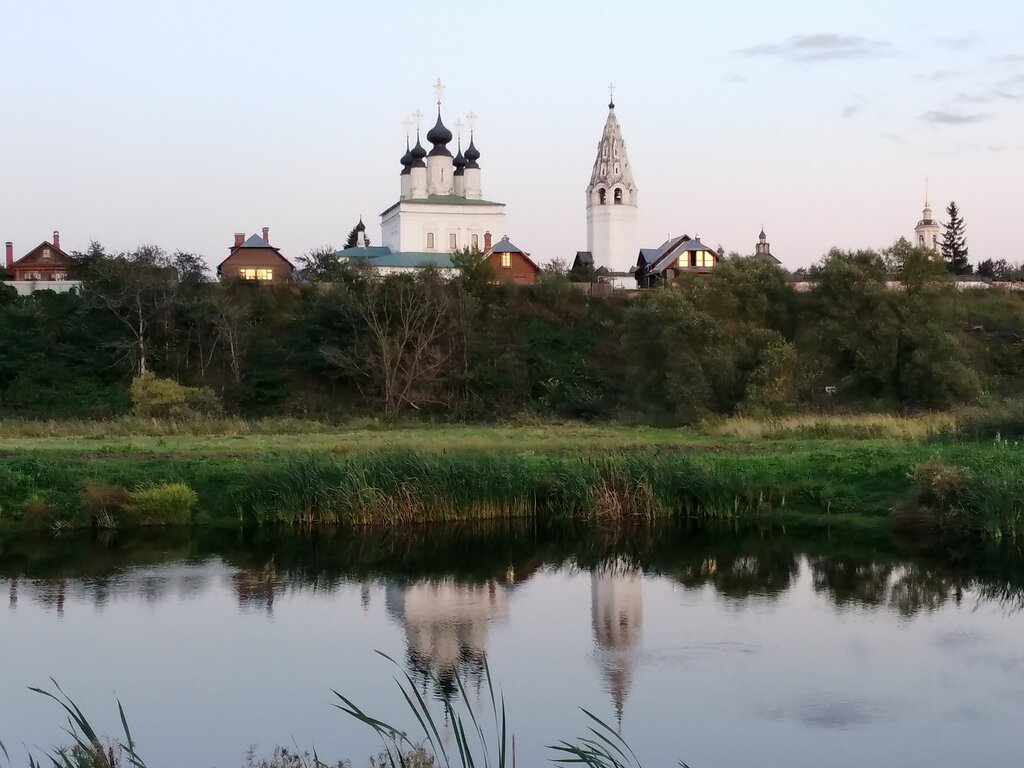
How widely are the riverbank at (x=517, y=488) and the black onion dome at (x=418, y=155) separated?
158 ft

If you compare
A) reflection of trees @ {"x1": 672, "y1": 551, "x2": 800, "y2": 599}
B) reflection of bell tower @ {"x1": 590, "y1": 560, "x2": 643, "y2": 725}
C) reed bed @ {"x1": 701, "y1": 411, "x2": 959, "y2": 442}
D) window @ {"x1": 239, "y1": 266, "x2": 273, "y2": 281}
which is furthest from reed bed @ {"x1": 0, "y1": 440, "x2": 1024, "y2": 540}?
window @ {"x1": 239, "y1": 266, "x2": 273, "y2": 281}

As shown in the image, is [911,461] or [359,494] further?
[911,461]

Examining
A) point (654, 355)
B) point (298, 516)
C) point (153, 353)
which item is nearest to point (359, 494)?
point (298, 516)

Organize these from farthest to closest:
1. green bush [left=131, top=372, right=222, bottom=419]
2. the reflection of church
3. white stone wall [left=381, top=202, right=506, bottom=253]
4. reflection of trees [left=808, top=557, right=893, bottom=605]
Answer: white stone wall [left=381, top=202, right=506, bottom=253] → green bush [left=131, top=372, right=222, bottom=419] → reflection of trees [left=808, top=557, right=893, bottom=605] → the reflection of church

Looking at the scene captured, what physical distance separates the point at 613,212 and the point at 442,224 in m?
10.9

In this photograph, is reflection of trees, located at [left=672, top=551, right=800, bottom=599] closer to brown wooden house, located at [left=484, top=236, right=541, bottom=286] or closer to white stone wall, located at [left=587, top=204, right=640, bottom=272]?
brown wooden house, located at [left=484, top=236, right=541, bottom=286]

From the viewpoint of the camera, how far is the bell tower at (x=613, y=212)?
239 feet

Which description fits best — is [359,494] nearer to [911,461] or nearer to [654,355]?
[911,461]

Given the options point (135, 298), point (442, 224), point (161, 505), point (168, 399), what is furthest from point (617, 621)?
point (442, 224)

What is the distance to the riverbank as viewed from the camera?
1978cm

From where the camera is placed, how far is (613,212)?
72688mm

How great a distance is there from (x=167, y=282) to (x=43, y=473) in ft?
73.2

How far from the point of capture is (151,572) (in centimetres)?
1775

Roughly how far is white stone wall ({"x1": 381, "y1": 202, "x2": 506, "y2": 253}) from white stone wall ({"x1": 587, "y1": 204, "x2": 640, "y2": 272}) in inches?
259
